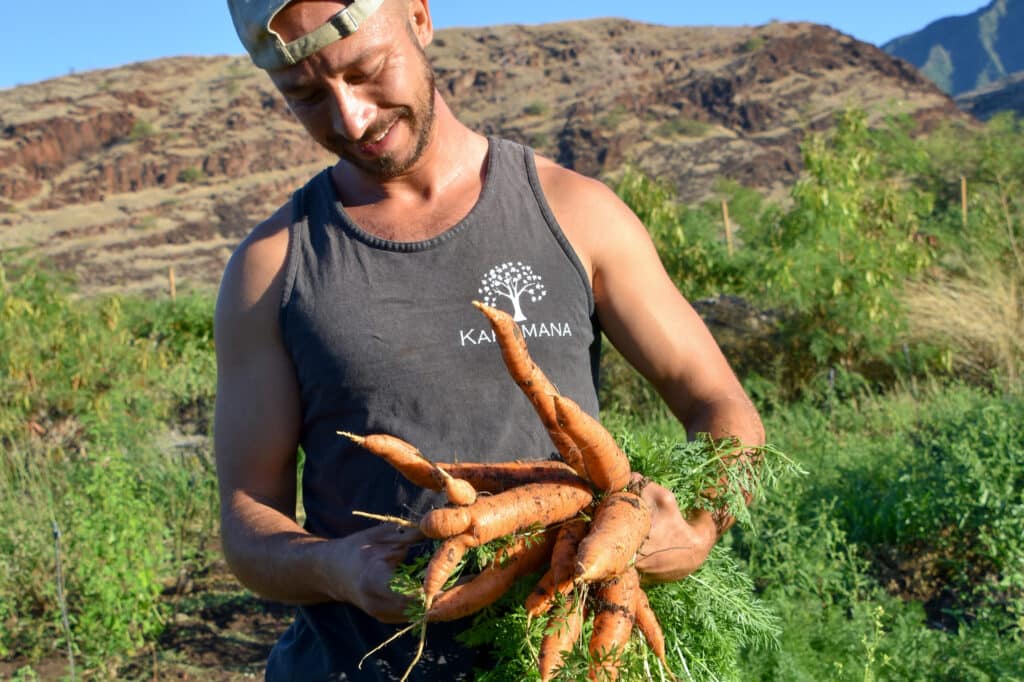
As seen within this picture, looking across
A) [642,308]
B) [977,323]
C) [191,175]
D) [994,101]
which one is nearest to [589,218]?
[642,308]

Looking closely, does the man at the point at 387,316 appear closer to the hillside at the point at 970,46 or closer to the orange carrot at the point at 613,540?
the orange carrot at the point at 613,540

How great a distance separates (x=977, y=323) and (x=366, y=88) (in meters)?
6.63

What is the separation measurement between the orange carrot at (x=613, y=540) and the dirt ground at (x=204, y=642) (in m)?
3.15

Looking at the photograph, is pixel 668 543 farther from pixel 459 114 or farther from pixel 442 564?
pixel 459 114

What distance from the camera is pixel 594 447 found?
5.31 ft

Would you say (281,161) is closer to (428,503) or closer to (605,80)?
(605,80)

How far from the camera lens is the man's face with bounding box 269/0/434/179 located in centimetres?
176

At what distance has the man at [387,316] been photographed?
1773 mm

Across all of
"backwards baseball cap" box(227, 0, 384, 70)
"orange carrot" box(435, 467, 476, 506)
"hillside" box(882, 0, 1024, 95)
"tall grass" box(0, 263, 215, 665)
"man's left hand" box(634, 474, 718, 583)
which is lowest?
"tall grass" box(0, 263, 215, 665)

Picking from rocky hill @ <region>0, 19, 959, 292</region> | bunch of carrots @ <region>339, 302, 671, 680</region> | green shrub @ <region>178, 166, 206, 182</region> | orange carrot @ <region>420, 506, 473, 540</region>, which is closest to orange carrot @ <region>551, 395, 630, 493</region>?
bunch of carrots @ <region>339, 302, 671, 680</region>

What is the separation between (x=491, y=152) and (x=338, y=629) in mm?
935

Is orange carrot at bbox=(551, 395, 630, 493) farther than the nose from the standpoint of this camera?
No

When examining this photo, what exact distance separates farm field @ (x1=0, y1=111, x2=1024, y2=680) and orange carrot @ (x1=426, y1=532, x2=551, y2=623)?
113 millimetres

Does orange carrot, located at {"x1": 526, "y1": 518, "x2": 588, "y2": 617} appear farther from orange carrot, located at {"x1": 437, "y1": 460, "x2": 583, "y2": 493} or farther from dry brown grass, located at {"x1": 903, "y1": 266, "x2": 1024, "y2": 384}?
dry brown grass, located at {"x1": 903, "y1": 266, "x2": 1024, "y2": 384}
